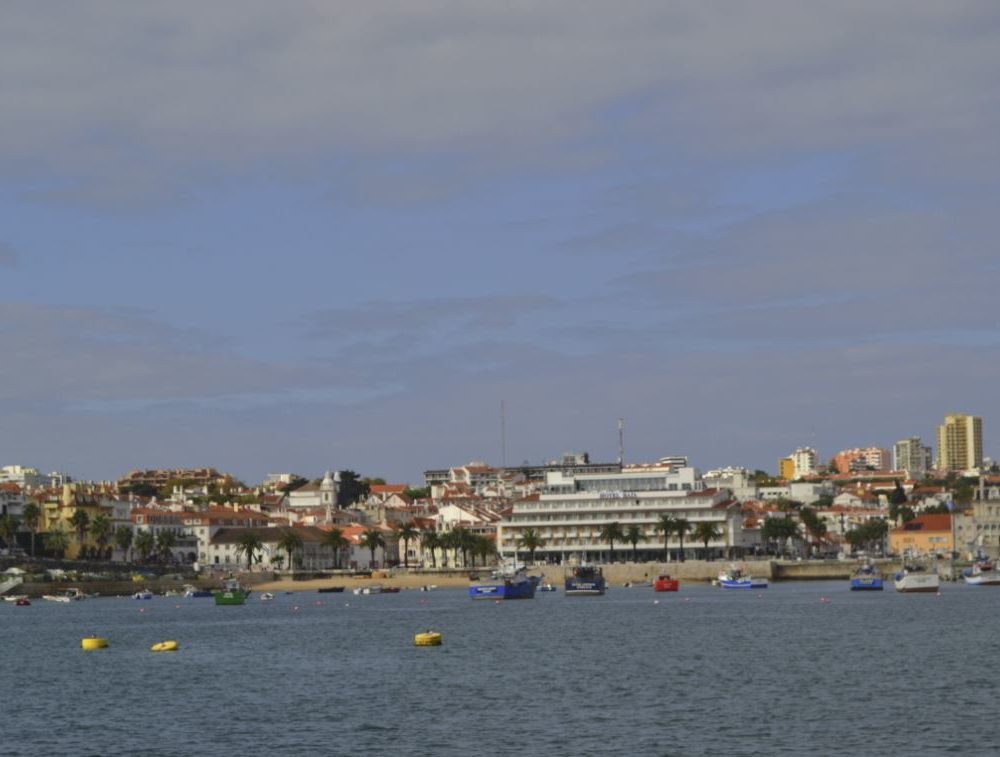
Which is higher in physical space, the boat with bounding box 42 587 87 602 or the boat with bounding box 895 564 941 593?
the boat with bounding box 895 564 941 593

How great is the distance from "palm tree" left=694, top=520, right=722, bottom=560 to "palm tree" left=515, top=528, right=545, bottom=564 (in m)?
17.6

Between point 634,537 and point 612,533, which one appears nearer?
point 612,533

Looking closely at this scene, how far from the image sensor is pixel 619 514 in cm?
19162

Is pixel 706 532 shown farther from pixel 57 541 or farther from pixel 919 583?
pixel 57 541

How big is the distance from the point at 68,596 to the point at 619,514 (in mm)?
67093

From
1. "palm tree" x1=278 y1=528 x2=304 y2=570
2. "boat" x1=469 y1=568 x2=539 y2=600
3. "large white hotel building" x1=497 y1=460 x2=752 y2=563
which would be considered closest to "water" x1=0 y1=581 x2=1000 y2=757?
"boat" x1=469 y1=568 x2=539 y2=600

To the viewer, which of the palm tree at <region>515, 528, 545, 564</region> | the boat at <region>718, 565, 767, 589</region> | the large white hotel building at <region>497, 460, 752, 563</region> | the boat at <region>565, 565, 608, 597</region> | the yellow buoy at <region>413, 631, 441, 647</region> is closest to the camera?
the yellow buoy at <region>413, 631, 441, 647</region>

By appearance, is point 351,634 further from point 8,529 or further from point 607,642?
point 8,529

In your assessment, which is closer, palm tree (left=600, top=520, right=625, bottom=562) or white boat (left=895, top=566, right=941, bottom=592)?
white boat (left=895, top=566, right=941, bottom=592)

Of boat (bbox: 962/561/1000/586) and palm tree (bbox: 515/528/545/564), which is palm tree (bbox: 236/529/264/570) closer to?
palm tree (bbox: 515/528/545/564)

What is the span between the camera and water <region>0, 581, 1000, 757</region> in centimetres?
4178

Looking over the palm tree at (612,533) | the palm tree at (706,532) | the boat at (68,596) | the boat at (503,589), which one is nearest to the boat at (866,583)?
the boat at (503,589)

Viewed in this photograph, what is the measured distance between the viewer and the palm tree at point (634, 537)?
18562 cm

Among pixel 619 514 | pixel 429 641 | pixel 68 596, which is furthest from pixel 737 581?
pixel 429 641
